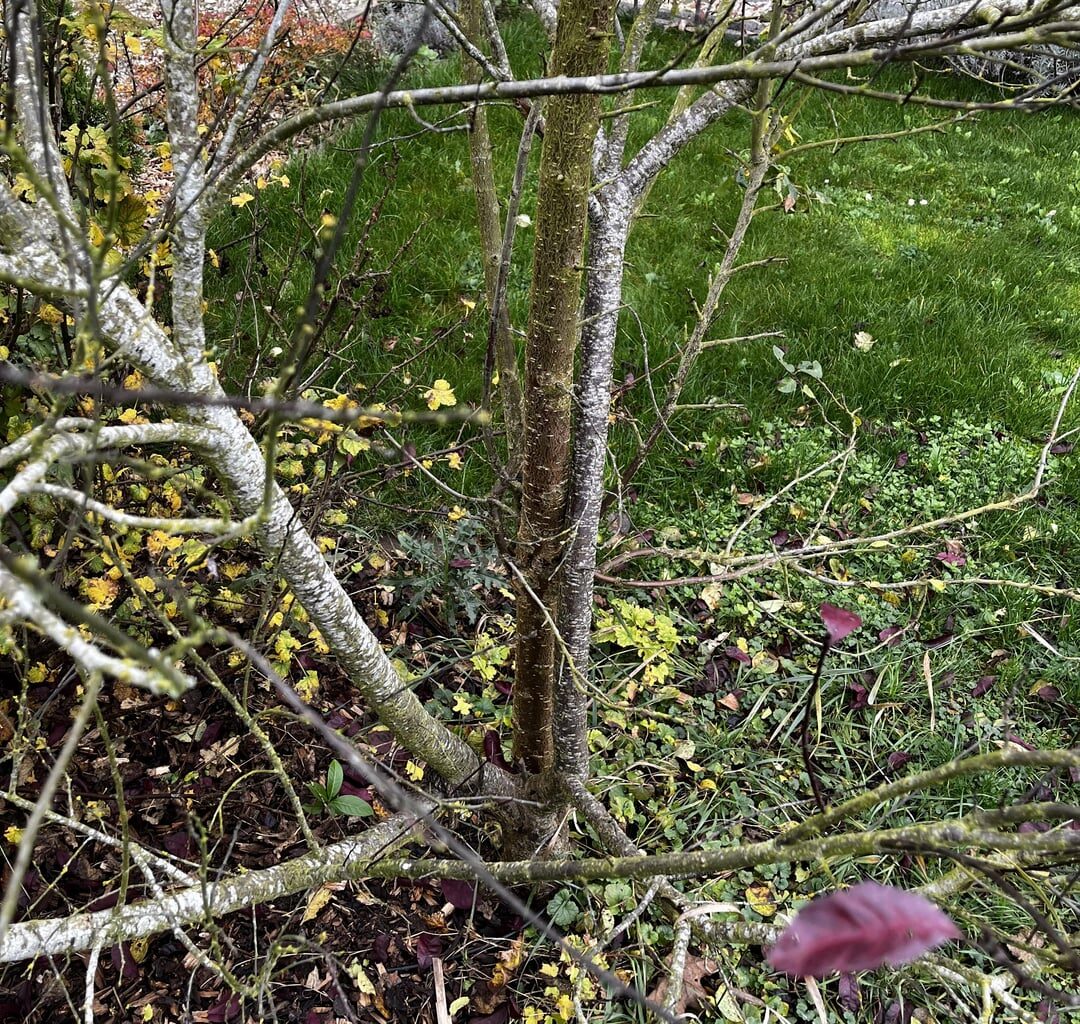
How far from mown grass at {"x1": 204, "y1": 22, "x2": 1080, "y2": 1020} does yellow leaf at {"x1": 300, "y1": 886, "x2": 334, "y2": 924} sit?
0.63m

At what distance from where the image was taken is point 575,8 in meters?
1.23

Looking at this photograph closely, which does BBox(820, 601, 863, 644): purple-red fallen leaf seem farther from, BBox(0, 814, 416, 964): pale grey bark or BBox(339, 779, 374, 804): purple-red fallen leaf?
BBox(339, 779, 374, 804): purple-red fallen leaf

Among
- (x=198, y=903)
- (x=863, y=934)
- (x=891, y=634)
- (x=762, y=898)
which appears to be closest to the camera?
(x=863, y=934)

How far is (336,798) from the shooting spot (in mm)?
2182

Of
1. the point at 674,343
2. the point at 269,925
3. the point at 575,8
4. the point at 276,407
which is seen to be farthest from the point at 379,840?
the point at 674,343

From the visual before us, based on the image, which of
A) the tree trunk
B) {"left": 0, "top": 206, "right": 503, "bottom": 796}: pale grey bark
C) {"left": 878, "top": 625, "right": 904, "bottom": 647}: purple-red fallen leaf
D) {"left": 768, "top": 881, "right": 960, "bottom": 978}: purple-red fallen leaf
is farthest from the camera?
{"left": 878, "top": 625, "right": 904, "bottom": 647}: purple-red fallen leaf

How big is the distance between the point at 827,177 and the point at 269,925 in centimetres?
498

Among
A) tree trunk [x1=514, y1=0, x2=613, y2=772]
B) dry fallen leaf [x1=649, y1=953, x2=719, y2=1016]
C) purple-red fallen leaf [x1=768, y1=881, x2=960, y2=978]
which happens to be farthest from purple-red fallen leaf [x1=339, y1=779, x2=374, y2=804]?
purple-red fallen leaf [x1=768, y1=881, x2=960, y2=978]

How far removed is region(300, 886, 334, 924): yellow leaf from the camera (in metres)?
2.06

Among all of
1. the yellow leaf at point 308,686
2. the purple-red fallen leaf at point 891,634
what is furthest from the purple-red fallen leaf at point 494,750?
the purple-red fallen leaf at point 891,634

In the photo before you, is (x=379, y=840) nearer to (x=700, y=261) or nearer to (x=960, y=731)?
(x=960, y=731)

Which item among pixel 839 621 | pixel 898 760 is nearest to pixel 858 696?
pixel 898 760

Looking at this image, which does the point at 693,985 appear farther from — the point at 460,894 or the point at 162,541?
the point at 162,541

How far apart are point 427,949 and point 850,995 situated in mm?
1117
